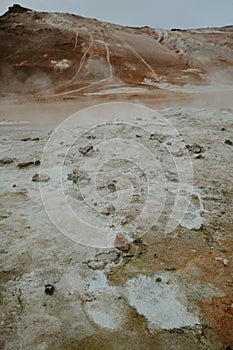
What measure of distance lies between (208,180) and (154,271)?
2767 millimetres

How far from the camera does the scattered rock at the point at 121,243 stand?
4688mm

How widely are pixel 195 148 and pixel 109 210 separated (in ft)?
10.7

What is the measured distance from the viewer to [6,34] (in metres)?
32.1

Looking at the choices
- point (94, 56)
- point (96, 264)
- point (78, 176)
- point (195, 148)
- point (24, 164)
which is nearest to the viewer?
point (96, 264)

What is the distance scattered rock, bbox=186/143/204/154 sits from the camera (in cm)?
779

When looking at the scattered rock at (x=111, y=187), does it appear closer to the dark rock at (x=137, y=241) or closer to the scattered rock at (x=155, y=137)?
the dark rock at (x=137, y=241)

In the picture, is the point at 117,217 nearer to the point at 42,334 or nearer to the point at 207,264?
the point at 207,264

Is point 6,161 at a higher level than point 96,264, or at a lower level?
higher

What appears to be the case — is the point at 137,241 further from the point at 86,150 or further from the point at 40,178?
the point at 86,150

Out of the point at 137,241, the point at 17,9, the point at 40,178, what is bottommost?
the point at 137,241

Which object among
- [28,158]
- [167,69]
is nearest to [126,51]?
[167,69]

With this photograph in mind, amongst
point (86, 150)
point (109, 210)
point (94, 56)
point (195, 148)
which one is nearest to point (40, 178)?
point (86, 150)

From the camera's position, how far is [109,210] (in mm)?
5555

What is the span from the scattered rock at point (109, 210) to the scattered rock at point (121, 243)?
638 mm
